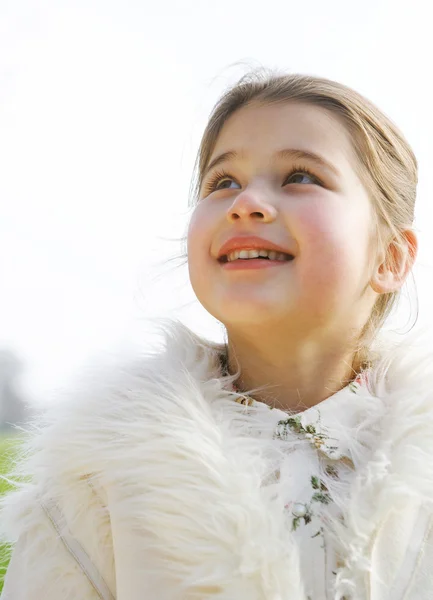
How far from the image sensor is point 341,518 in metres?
1.13

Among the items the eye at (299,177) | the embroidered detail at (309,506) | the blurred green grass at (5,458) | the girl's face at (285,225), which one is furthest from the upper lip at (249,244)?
the blurred green grass at (5,458)

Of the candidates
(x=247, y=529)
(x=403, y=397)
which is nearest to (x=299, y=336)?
(x=403, y=397)

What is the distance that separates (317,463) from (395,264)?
597 mm

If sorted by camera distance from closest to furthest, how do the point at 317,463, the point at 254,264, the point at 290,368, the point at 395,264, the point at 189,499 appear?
the point at 189,499
the point at 317,463
the point at 254,264
the point at 290,368
the point at 395,264

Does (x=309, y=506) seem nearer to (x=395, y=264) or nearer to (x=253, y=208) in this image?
(x=253, y=208)

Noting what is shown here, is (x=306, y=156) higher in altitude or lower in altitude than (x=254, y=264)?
higher

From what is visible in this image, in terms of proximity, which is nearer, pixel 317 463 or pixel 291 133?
pixel 317 463

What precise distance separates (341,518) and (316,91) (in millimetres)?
960

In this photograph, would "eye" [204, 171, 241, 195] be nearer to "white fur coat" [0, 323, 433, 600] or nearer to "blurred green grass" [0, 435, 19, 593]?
"white fur coat" [0, 323, 433, 600]

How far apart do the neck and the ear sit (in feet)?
0.56

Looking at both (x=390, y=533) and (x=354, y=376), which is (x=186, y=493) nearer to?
(x=390, y=533)

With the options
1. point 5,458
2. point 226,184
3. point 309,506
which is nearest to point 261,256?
point 226,184

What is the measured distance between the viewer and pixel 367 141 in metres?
1.53

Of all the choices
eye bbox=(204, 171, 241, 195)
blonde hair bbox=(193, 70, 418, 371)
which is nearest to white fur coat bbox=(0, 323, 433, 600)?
blonde hair bbox=(193, 70, 418, 371)
